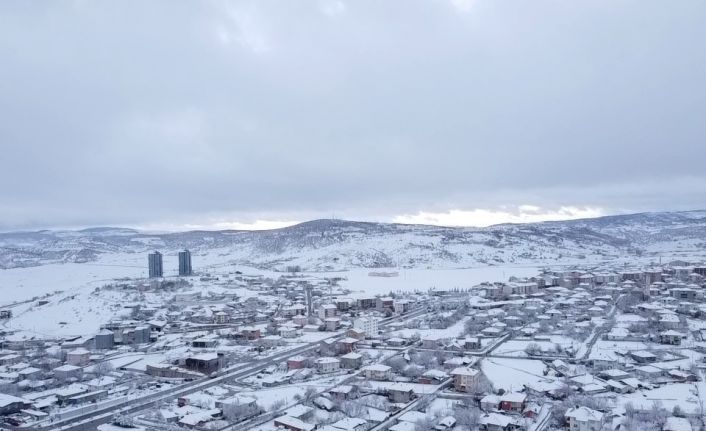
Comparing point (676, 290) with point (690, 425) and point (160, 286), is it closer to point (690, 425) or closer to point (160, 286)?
point (690, 425)

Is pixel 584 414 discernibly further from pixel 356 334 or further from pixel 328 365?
pixel 356 334

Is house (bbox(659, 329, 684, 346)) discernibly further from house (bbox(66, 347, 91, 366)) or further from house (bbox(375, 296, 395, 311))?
house (bbox(66, 347, 91, 366))

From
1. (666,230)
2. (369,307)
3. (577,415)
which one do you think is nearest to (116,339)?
(369,307)

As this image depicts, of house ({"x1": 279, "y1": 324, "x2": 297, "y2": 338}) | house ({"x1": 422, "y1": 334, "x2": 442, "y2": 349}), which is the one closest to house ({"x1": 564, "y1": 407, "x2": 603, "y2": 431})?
house ({"x1": 422, "y1": 334, "x2": 442, "y2": 349})

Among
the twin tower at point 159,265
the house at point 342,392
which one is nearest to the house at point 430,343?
the house at point 342,392

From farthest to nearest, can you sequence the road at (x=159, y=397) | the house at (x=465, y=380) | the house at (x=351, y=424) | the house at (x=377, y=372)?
the house at (x=377, y=372) < the house at (x=465, y=380) < the road at (x=159, y=397) < the house at (x=351, y=424)

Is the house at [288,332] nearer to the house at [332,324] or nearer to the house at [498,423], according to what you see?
the house at [332,324]
